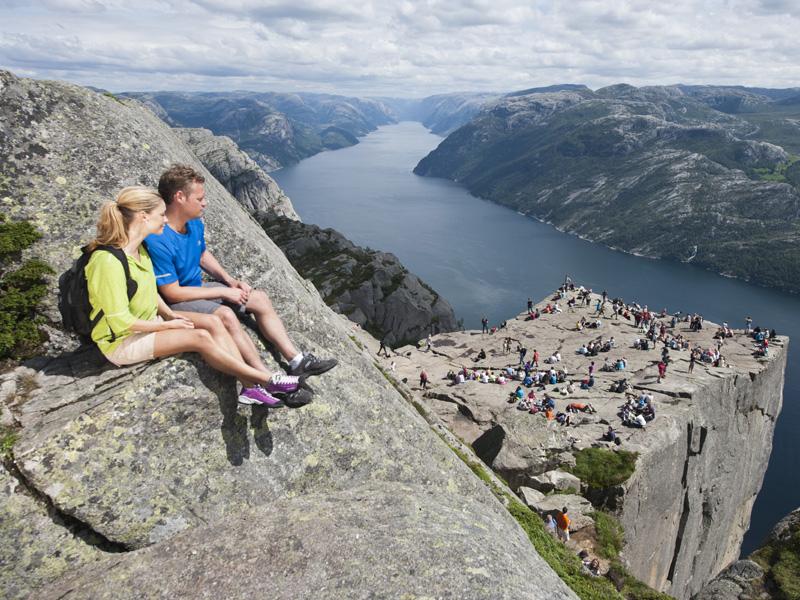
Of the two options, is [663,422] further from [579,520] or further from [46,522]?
[46,522]

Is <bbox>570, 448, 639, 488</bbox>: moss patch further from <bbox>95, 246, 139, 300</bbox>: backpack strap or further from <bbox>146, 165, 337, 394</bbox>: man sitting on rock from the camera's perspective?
<bbox>95, 246, 139, 300</bbox>: backpack strap

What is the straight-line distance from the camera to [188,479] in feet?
28.4

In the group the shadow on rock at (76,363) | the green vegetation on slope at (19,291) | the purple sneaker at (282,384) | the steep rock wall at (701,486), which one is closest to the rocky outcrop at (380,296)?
the steep rock wall at (701,486)

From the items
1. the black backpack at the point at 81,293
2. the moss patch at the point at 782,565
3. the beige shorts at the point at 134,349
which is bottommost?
the moss patch at the point at 782,565

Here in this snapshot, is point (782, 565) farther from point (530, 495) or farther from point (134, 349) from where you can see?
point (134, 349)

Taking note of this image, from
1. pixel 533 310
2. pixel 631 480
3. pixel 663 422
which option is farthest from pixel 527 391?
pixel 533 310

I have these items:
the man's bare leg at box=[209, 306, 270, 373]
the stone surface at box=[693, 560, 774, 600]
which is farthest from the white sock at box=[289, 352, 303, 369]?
the stone surface at box=[693, 560, 774, 600]

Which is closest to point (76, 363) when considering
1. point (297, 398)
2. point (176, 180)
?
point (176, 180)

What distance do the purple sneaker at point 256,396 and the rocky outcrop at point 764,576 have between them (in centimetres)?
2980

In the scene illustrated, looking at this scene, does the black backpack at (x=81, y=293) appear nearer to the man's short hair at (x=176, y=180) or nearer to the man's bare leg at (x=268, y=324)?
the man's short hair at (x=176, y=180)

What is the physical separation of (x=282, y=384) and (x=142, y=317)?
8.93ft

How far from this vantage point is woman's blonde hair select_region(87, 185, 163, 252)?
27.0 feet

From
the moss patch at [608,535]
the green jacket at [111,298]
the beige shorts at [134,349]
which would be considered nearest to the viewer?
the green jacket at [111,298]

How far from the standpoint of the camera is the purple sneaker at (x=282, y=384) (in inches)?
353
